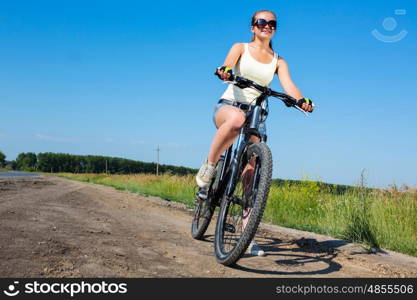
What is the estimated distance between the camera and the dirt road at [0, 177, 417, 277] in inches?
123

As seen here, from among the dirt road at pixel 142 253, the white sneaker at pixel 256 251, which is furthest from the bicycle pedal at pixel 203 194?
the white sneaker at pixel 256 251

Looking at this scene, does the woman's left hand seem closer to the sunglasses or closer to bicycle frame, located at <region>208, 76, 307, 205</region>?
bicycle frame, located at <region>208, 76, 307, 205</region>

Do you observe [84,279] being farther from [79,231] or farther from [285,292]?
[79,231]

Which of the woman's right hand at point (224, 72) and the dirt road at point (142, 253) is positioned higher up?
the woman's right hand at point (224, 72)

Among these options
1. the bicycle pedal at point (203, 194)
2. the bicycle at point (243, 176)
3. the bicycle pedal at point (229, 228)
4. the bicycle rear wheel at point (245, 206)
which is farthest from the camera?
the bicycle pedal at point (203, 194)

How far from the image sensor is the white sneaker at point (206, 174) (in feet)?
14.5

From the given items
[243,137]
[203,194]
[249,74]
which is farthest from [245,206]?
[249,74]

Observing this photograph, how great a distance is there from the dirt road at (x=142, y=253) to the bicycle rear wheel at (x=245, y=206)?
179 mm

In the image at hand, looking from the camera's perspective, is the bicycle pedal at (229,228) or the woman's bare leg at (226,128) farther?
the woman's bare leg at (226,128)

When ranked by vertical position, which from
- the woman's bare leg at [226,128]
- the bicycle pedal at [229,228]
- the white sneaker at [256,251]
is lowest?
the white sneaker at [256,251]

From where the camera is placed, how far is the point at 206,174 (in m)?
4.43

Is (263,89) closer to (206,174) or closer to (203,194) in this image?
(206,174)

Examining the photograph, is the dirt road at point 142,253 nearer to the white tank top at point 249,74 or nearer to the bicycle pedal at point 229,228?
the bicycle pedal at point 229,228

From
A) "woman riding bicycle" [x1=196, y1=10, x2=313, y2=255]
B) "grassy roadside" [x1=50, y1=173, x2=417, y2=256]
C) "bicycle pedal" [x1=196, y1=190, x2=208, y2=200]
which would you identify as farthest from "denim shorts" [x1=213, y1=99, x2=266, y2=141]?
"grassy roadside" [x1=50, y1=173, x2=417, y2=256]
